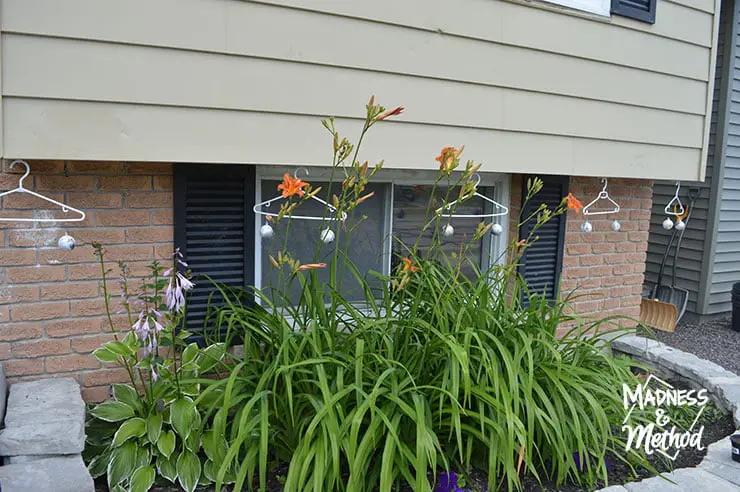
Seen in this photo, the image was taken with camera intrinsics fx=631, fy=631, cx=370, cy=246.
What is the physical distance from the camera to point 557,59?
320cm

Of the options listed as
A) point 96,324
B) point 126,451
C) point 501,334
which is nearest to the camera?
point 126,451

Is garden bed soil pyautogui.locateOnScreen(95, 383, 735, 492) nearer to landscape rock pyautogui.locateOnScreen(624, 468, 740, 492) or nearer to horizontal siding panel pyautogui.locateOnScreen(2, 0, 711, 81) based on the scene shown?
landscape rock pyautogui.locateOnScreen(624, 468, 740, 492)

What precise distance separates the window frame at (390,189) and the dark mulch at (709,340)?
1407mm

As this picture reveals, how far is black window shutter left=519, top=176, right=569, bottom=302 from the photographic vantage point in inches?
145

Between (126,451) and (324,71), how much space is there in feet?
5.26

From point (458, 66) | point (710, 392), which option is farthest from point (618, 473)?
point (458, 66)

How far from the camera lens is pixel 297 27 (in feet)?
8.20

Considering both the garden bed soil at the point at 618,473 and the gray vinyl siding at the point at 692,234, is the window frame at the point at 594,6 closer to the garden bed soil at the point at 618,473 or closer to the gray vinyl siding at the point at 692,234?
the garden bed soil at the point at 618,473

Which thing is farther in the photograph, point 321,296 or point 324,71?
point 324,71

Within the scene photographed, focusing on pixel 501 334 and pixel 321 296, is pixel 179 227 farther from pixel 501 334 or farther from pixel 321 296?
pixel 501 334

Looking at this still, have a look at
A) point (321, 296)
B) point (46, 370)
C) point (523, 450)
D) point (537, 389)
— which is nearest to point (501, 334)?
point (537, 389)

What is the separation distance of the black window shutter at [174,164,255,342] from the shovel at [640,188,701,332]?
3.66 metres

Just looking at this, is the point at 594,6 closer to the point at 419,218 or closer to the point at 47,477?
the point at 419,218

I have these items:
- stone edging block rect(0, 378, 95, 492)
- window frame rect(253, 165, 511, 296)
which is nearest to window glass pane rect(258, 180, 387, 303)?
window frame rect(253, 165, 511, 296)
